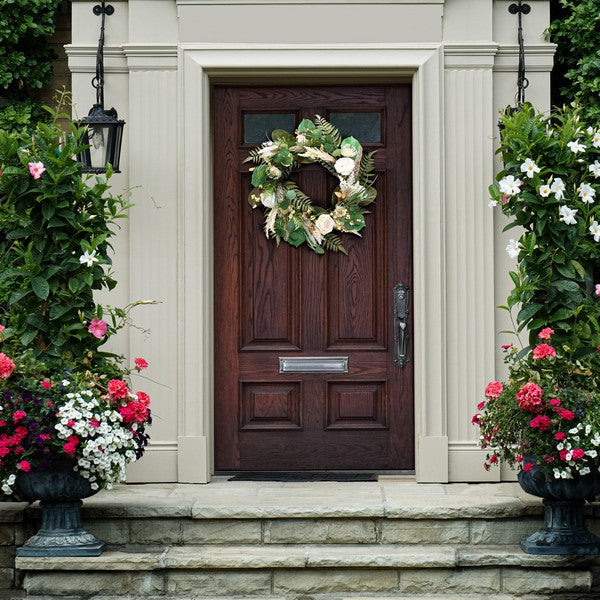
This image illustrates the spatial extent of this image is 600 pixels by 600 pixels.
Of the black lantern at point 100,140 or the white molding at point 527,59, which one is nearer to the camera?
the black lantern at point 100,140

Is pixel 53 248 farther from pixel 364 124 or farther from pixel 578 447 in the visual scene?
pixel 578 447

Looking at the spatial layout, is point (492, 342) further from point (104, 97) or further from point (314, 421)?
point (104, 97)

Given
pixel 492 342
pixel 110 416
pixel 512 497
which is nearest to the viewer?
pixel 110 416

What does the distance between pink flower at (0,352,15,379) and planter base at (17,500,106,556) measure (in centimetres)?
66

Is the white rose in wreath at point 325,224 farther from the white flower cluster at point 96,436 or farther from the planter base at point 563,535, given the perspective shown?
the planter base at point 563,535

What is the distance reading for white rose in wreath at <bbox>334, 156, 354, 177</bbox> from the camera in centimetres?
702

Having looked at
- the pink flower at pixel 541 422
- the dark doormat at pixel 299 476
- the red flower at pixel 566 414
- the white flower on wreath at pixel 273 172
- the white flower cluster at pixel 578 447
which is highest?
the white flower on wreath at pixel 273 172

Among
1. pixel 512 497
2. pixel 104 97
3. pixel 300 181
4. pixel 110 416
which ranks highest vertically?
pixel 104 97

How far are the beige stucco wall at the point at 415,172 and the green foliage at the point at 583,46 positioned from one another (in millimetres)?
166

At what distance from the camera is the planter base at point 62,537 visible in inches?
230

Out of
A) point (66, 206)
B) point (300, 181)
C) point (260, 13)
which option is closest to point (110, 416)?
point (66, 206)

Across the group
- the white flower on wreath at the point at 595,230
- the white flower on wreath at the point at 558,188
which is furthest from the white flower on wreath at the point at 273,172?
the white flower on wreath at the point at 595,230

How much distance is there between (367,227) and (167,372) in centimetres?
143

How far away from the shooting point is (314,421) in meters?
7.18
